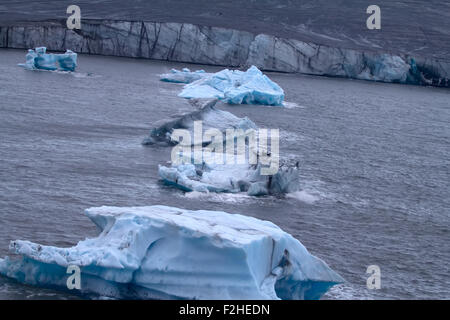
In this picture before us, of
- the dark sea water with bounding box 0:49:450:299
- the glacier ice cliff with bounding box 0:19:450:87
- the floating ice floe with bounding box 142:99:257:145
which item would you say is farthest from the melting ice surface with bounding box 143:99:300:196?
the glacier ice cliff with bounding box 0:19:450:87

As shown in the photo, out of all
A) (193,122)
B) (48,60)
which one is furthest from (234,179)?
(48,60)

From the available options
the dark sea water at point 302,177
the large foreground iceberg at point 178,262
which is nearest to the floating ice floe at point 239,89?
the dark sea water at point 302,177

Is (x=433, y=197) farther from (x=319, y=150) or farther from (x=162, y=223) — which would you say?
(x=162, y=223)

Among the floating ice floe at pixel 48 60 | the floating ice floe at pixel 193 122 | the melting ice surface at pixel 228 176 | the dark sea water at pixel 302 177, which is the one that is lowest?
the dark sea water at pixel 302 177

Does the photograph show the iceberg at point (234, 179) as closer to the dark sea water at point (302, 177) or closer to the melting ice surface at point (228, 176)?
the melting ice surface at point (228, 176)

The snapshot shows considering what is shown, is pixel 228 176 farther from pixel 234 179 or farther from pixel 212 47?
pixel 212 47
